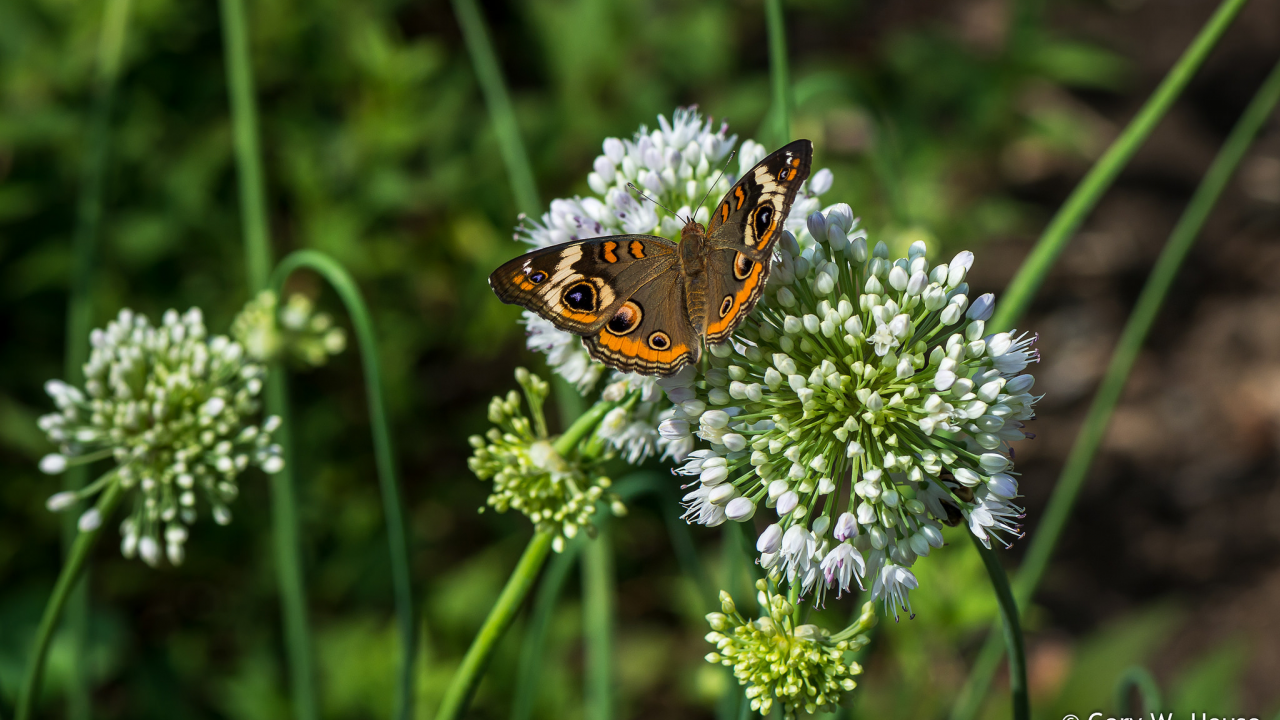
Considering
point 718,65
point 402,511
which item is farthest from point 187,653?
point 718,65

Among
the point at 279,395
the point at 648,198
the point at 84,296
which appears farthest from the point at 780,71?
the point at 84,296

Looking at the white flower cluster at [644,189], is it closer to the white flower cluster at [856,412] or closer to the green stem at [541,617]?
the white flower cluster at [856,412]

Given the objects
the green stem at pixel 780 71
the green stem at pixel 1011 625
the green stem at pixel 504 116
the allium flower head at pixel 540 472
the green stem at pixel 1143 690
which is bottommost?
the green stem at pixel 1143 690

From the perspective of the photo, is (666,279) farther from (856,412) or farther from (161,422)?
(161,422)

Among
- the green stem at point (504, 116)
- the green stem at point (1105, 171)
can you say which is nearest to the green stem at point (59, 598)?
the green stem at point (504, 116)

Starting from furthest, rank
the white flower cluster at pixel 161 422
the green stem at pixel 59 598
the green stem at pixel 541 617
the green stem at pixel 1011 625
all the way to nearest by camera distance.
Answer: the green stem at pixel 541 617, the white flower cluster at pixel 161 422, the green stem at pixel 59 598, the green stem at pixel 1011 625
